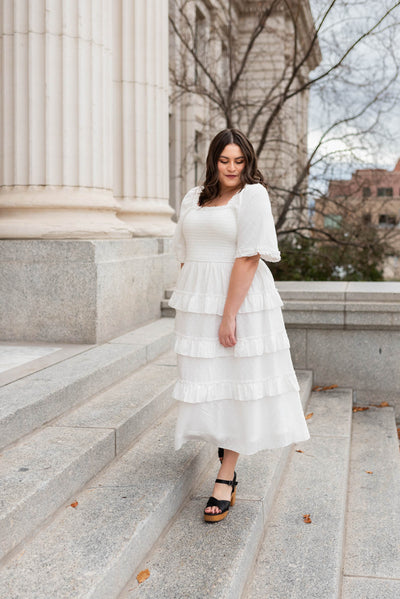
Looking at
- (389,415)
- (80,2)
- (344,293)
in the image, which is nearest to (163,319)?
(344,293)

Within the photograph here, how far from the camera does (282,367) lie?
144 inches

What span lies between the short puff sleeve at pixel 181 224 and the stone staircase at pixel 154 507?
3.69 feet

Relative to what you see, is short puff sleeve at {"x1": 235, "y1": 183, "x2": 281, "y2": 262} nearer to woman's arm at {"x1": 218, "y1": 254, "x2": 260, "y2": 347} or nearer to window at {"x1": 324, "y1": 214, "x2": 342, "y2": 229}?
woman's arm at {"x1": 218, "y1": 254, "x2": 260, "y2": 347}

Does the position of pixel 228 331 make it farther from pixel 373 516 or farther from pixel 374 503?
pixel 374 503

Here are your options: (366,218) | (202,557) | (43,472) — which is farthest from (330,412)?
(366,218)

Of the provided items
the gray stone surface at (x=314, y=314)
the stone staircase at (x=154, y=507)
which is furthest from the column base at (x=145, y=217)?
the stone staircase at (x=154, y=507)

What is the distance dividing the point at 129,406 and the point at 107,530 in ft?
5.12

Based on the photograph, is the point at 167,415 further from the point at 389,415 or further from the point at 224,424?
the point at 389,415

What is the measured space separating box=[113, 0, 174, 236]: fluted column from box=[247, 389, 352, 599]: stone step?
356 centimetres

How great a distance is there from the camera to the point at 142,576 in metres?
3.14

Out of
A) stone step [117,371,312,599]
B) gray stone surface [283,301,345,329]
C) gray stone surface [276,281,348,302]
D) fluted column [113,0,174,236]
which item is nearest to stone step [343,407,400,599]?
stone step [117,371,312,599]

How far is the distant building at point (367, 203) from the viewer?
38.5 ft

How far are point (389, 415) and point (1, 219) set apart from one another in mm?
4162

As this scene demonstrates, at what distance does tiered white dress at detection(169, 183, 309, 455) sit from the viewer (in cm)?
357
